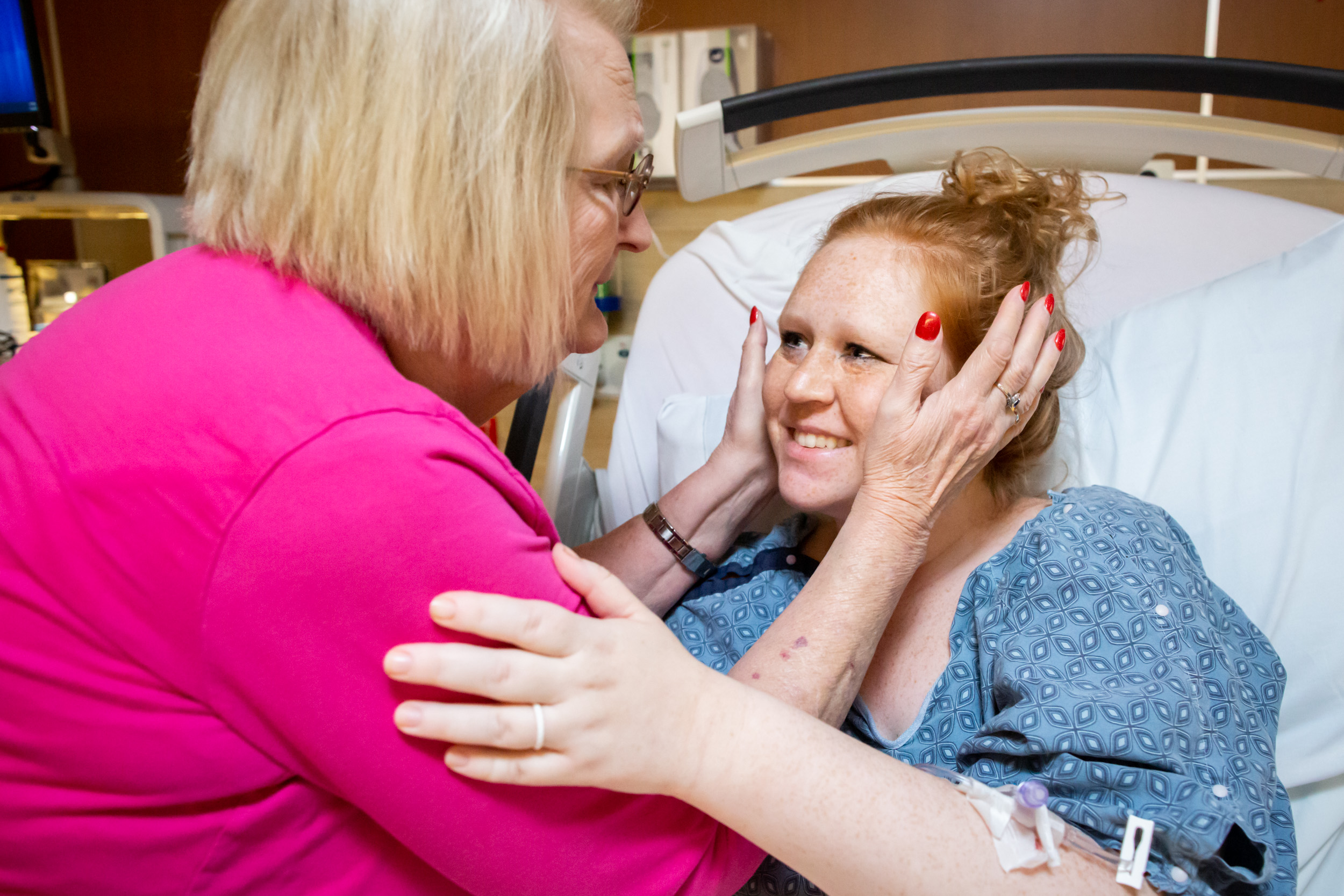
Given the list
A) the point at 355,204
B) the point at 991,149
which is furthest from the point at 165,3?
the point at 355,204

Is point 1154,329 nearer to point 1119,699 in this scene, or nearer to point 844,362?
point 844,362

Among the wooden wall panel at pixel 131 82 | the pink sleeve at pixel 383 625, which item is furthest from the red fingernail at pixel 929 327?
the wooden wall panel at pixel 131 82

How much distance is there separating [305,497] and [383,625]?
0.10m

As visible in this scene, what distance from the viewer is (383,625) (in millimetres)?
649

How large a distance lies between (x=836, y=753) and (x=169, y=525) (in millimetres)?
540

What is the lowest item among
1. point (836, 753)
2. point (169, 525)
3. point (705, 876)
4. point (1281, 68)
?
point (705, 876)

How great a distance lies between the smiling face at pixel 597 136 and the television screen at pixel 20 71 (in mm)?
2493

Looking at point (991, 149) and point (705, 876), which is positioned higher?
point (991, 149)

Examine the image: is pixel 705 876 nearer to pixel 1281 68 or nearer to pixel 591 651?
pixel 591 651

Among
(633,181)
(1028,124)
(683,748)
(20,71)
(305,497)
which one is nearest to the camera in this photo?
(305,497)

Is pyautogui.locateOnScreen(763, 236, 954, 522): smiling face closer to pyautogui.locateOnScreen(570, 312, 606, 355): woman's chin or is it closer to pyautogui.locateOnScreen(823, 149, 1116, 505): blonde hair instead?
pyautogui.locateOnScreen(823, 149, 1116, 505): blonde hair

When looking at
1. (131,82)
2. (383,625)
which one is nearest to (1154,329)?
(383,625)

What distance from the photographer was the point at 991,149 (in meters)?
1.67

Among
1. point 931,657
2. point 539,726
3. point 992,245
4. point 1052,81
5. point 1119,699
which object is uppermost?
point 1052,81
